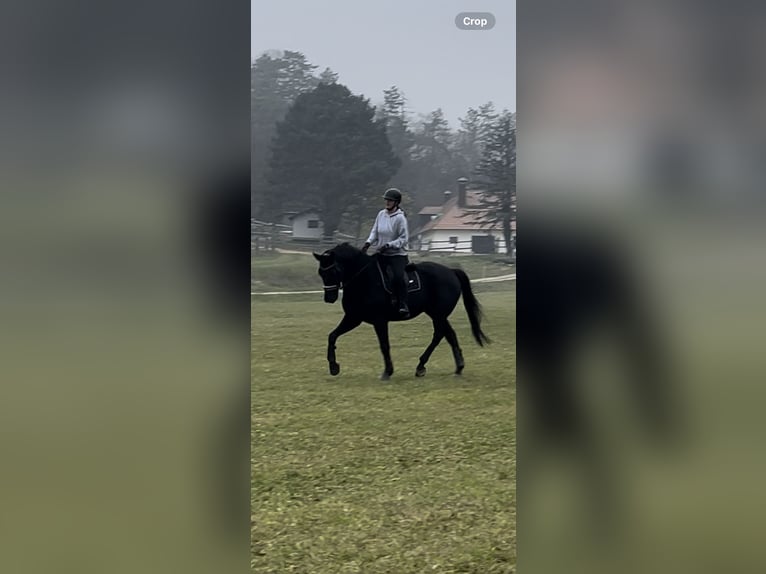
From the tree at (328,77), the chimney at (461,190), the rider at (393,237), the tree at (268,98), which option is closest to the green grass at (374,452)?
the rider at (393,237)

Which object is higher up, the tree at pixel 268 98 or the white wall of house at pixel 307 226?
the tree at pixel 268 98

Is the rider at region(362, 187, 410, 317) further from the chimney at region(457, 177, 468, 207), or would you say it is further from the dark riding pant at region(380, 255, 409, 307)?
the chimney at region(457, 177, 468, 207)

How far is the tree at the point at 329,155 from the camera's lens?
2748 mm

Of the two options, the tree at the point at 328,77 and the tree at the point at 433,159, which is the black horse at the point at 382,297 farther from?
the tree at the point at 328,77

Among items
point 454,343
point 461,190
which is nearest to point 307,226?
point 461,190

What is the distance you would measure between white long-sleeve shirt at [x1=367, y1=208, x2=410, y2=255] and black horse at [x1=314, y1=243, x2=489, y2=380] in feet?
0.22

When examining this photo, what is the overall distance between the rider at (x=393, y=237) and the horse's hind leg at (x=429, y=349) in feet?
0.46

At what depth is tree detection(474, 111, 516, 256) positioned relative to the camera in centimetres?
277

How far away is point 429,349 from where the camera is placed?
9.40 ft

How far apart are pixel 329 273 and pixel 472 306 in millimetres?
570

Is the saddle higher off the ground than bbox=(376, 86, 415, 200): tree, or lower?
lower

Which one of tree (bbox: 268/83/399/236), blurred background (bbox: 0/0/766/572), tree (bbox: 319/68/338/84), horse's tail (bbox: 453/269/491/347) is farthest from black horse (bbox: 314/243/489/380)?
tree (bbox: 319/68/338/84)
